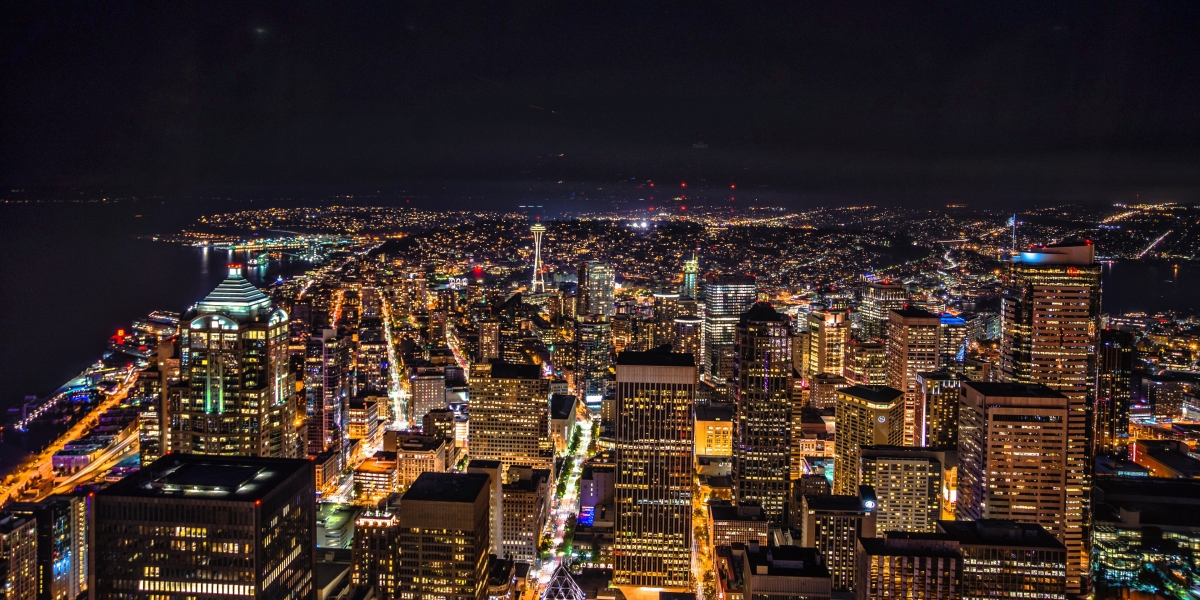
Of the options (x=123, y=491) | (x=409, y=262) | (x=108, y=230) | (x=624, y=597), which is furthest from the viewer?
(x=409, y=262)

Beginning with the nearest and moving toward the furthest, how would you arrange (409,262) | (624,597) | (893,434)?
(624,597), (893,434), (409,262)

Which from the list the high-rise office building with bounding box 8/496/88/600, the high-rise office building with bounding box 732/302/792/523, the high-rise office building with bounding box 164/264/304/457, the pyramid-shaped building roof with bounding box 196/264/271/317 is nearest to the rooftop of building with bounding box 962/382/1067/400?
the high-rise office building with bounding box 732/302/792/523

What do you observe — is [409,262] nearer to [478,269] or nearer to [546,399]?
[478,269]

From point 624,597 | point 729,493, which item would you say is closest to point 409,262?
point 729,493

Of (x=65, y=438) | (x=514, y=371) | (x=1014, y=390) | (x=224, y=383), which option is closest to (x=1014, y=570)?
(x=1014, y=390)

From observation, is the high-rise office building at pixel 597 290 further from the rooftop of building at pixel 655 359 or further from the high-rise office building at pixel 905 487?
the high-rise office building at pixel 905 487

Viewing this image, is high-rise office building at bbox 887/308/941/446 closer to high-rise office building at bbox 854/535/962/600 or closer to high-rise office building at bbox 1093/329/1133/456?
high-rise office building at bbox 1093/329/1133/456

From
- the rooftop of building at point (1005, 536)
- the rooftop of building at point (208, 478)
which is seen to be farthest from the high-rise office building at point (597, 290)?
the rooftop of building at point (208, 478)
